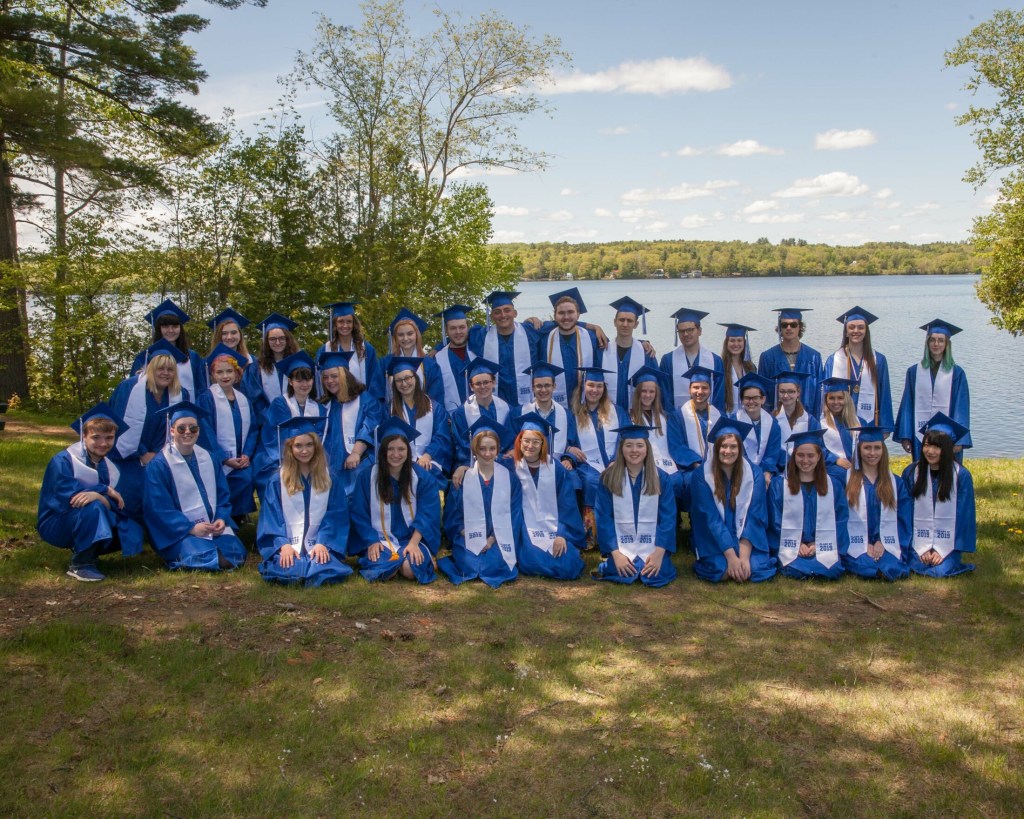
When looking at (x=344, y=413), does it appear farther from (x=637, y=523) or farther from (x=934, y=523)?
(x=934, y=523)

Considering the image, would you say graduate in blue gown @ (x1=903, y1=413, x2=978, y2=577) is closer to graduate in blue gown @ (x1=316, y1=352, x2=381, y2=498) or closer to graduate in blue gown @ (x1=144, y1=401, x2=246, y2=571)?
graduate in blue gown @ (x1=316, y1=352, x2=381, y2=498)

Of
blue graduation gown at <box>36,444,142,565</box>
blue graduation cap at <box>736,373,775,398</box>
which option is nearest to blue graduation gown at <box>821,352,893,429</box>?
blue graduation cap at <box>736,373,775,398</box>

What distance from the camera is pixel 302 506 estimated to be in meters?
5.95

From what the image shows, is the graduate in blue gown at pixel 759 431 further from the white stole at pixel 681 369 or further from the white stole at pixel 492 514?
the white stole at pixel 492 514

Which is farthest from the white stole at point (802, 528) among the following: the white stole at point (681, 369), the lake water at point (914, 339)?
the lake water at point (914, 339)

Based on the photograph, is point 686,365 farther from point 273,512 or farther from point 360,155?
point 360,155

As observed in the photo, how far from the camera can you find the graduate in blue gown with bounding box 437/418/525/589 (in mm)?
6004

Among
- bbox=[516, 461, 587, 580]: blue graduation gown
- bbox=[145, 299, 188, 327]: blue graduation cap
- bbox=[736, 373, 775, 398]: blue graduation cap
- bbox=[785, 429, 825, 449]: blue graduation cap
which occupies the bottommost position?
bbox=[516, 461, 587, 580]: blue graduation gown

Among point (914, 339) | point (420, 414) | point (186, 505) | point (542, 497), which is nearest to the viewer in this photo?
point (186, 505)

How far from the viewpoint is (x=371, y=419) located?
22.5 feet

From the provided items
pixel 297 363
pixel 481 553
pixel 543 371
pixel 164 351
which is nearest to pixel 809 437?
pixel 543 371

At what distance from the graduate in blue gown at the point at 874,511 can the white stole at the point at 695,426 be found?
3.81 ft

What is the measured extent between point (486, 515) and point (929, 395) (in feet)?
13.6

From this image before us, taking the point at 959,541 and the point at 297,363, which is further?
the point at 297,363
